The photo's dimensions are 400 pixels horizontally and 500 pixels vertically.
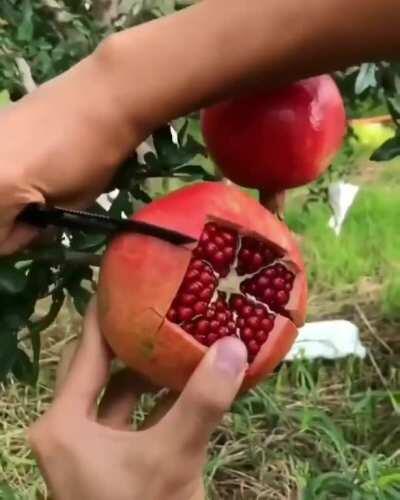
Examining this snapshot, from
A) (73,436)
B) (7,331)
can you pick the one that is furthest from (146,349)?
(7,331)

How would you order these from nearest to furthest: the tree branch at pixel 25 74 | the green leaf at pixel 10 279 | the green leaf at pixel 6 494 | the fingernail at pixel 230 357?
1. the fingernail at pixel 230 357
2. the green leaf at pixel 10 279
3. the tree branch at pixel 25 74
4. the green leaf at pixel 6 494

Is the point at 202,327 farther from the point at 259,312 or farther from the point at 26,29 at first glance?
the point at 26,29

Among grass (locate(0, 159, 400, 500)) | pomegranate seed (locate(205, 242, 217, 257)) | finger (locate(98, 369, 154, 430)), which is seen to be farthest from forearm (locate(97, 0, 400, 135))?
grass (locate(0, 159, 400, 500))

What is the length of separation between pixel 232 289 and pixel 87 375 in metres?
0.12

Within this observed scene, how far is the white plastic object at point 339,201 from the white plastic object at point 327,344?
45 centimetres

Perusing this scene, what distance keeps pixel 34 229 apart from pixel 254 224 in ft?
0.54

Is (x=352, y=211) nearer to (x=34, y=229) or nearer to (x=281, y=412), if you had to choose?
(x=281, y=412)

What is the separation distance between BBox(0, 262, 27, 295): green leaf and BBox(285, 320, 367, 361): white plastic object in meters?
1.13

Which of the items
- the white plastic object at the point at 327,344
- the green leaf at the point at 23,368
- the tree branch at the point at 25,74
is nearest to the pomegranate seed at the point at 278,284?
the green leaf at the point at 23,368

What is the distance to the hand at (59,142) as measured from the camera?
84 centimetres

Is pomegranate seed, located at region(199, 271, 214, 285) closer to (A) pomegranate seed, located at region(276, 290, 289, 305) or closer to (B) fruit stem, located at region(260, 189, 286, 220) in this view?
(A) pomegranate seed, located at region(276, 290, 289, 305)

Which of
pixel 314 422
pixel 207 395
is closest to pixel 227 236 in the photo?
pixel 207 395

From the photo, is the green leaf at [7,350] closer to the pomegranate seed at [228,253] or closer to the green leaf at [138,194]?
the green leaf at [138,194]

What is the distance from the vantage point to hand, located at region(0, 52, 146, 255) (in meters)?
0.84
